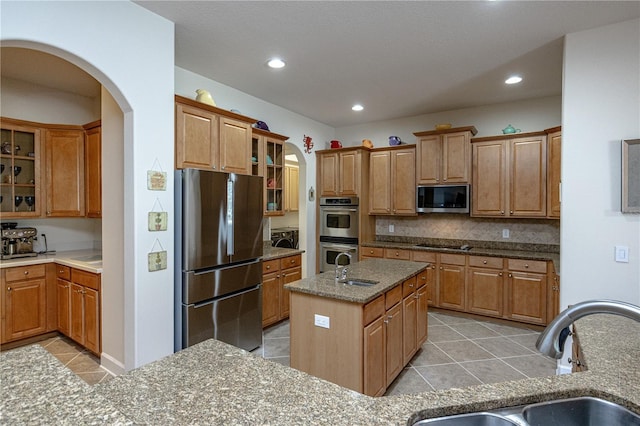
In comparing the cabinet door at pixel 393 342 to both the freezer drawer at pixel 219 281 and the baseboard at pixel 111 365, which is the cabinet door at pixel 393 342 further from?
the baseboard at pixel 111 365

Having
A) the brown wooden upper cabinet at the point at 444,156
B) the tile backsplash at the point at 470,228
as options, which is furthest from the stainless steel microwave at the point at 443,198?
the tile backsplash at the point at 470,228

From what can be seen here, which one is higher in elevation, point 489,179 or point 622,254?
point 489,179

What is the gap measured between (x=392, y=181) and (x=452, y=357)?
2.77 meters

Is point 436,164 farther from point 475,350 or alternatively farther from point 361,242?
point 475,350

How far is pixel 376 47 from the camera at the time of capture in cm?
296

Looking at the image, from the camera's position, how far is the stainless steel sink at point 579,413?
38.0 inches

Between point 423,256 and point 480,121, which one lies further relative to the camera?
point 480,121

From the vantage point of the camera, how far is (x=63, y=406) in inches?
29.4

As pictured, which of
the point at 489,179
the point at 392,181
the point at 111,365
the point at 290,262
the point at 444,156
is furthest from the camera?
the point at 392,181

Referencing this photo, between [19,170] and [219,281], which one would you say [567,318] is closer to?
[219,281]

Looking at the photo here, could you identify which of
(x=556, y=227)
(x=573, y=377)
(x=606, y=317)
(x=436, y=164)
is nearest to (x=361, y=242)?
(x=436, y=164)

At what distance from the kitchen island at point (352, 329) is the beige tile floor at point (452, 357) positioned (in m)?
0.32

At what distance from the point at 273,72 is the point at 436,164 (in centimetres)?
265

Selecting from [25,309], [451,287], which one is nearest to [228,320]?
[25,309]
